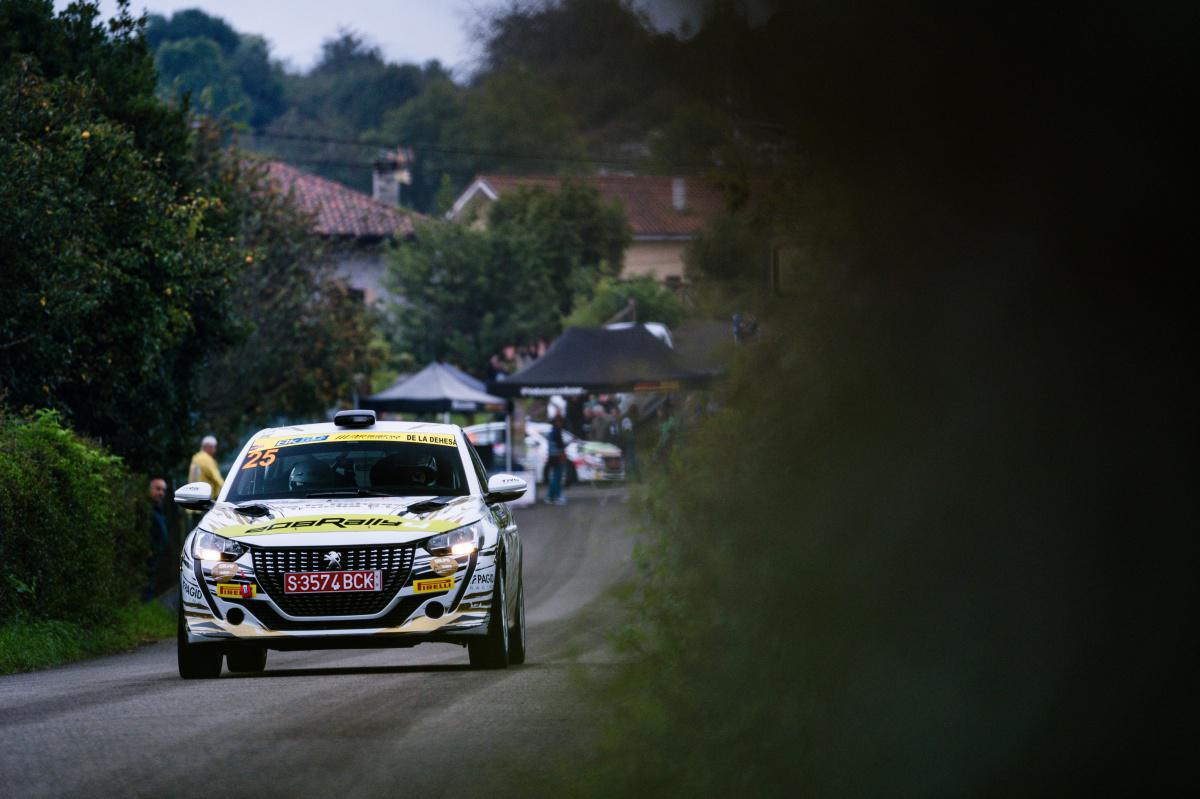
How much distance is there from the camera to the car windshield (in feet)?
43.9

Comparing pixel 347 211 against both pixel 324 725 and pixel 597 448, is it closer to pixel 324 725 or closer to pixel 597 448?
pixel 597 448

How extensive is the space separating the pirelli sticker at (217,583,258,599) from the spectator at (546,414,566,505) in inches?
1244

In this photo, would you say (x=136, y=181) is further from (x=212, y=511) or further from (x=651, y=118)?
(x=651, y=118)

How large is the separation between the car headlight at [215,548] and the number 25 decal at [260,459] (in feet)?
3.79

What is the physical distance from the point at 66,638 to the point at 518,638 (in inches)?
210

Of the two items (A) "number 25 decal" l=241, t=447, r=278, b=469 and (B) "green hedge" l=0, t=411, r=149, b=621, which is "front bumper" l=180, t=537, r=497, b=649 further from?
(B) "green hedge" l=0, t=411, r=149, b=621

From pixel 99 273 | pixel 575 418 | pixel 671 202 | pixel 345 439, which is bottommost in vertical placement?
pixel 575 418

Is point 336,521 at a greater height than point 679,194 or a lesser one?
lesser

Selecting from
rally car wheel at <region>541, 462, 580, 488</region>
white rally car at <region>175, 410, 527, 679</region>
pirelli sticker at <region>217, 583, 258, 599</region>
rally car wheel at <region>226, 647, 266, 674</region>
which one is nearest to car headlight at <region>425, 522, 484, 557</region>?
white rally car at <region>175, 410, 527, 679</region>

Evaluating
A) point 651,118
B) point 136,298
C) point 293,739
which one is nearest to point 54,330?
point 136,298

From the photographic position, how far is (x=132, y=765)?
8609mm

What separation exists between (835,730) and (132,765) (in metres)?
4.02

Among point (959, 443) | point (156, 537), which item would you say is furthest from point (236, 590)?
point (156, 537)

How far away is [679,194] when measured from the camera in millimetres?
5762
